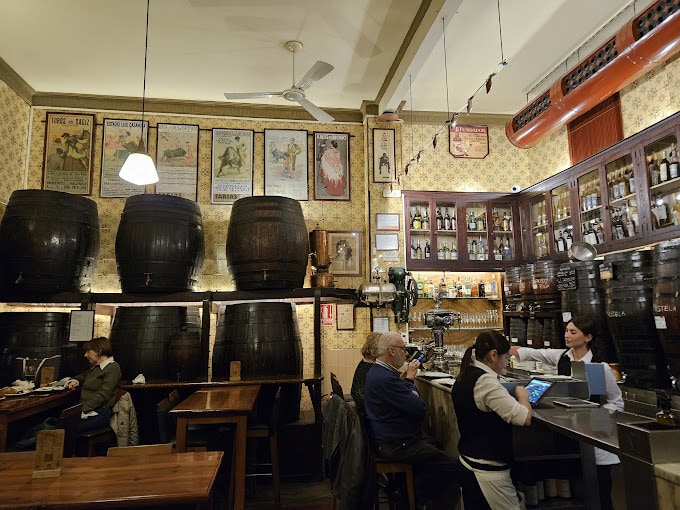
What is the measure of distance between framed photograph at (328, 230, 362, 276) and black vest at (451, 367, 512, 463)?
4072 mm

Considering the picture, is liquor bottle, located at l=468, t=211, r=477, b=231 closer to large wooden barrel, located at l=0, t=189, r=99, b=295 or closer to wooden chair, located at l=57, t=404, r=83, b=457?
large wooden barrel, located at l=0, t=189, r=99, b=295

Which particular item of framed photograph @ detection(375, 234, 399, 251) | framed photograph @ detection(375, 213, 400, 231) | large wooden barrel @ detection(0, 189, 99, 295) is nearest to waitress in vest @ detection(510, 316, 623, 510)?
framed photograph @ detection(375, 234, 399, 251)

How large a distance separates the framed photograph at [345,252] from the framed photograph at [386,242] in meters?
0.32

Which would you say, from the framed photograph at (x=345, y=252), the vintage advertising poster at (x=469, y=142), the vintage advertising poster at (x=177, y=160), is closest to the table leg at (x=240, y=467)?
the framed photograph at (x=345, y=252)

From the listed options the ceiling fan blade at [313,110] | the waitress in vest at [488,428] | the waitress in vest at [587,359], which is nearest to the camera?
the waitress in vest at [488,428]

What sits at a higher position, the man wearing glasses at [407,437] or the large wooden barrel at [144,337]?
the large wooden barrel at [144,337]

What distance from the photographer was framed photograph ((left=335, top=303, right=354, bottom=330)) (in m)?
6.28

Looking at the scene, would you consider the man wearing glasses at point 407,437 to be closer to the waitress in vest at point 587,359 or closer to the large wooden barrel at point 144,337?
the waitress in vest at point 587,359

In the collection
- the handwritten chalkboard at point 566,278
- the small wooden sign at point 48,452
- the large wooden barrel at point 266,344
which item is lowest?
the small wooden sign at point 48,452

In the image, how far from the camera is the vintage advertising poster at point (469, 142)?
6871 mm

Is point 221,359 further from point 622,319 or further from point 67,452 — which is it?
point 622,319

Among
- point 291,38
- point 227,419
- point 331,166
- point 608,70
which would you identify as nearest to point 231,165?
point 331,166

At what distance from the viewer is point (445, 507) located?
2.88 meters

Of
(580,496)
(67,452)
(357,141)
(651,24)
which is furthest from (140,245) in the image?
(651,24)
